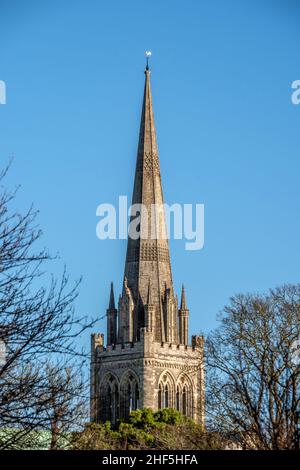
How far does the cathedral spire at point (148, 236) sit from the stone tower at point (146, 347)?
0.27 feet

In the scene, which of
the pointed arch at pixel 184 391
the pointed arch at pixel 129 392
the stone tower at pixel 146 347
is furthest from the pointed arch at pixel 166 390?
the pointed arch at pixel 129 392

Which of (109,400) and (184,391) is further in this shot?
(184,391)

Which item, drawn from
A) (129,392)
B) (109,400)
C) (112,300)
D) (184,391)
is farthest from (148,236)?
(109,400)

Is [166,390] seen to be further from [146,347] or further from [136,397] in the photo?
[146,347]

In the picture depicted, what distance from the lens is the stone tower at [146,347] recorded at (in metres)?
122

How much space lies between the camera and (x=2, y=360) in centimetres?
2961

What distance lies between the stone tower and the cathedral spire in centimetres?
8

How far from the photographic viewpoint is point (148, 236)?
422 feet

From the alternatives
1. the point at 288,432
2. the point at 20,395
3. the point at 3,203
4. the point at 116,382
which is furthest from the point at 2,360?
the point at 116,382

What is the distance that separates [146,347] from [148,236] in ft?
35.5

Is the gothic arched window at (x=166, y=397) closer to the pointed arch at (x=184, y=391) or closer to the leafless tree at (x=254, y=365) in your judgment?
the pointed arch at (x=184, y=391)

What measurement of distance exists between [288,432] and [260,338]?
940cm

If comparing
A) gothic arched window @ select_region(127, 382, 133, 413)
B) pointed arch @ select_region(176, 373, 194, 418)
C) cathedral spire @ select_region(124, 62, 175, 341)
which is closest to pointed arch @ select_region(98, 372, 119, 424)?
gothic arched window @ select_region(127, 382, 133, 413)

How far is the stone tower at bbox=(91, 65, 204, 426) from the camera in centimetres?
12250
